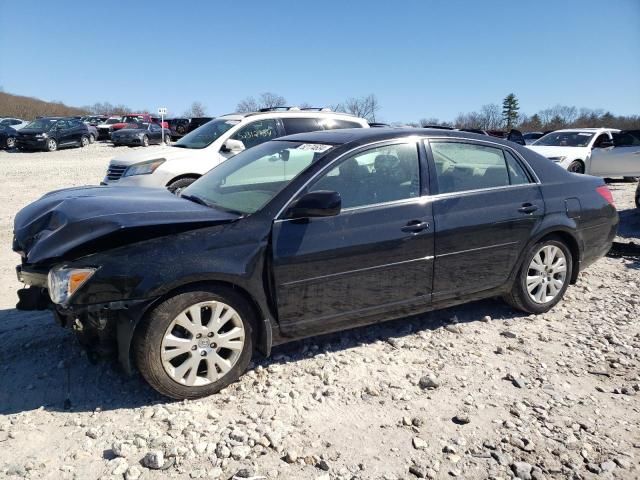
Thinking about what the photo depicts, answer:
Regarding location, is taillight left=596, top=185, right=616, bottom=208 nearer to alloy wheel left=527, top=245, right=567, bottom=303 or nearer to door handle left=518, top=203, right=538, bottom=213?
alloy wheel left=527, top=245, right=567, bottom=303

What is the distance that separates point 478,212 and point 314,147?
1.37 metres

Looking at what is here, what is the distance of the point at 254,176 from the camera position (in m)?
4.21

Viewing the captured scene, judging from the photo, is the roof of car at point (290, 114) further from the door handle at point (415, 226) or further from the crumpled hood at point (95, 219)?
the door handle at point (415, 226)

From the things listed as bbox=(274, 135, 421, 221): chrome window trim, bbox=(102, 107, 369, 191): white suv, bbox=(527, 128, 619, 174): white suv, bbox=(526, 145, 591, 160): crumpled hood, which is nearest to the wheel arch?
bbox=(274, 135, 421, 221): chrome window trim

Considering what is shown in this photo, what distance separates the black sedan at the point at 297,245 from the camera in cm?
307

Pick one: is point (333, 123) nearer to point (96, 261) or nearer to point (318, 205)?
point (318, 205)

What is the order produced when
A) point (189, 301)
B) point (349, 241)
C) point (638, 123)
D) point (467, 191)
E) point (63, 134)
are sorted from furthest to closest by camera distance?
point (638, 123) < point (63, 134) < point (467, 191) < point (349, 241) < point (189, 301)

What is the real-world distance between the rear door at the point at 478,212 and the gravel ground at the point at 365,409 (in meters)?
0.52

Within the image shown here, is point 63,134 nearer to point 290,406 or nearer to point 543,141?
point 543,141

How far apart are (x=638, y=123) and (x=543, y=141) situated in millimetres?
51640

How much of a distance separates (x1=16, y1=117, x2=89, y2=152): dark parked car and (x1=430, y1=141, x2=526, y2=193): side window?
25415mm

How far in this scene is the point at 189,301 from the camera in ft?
10.3

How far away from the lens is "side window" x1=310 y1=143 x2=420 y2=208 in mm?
3703

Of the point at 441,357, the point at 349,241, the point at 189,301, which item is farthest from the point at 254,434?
the point at 441,357
